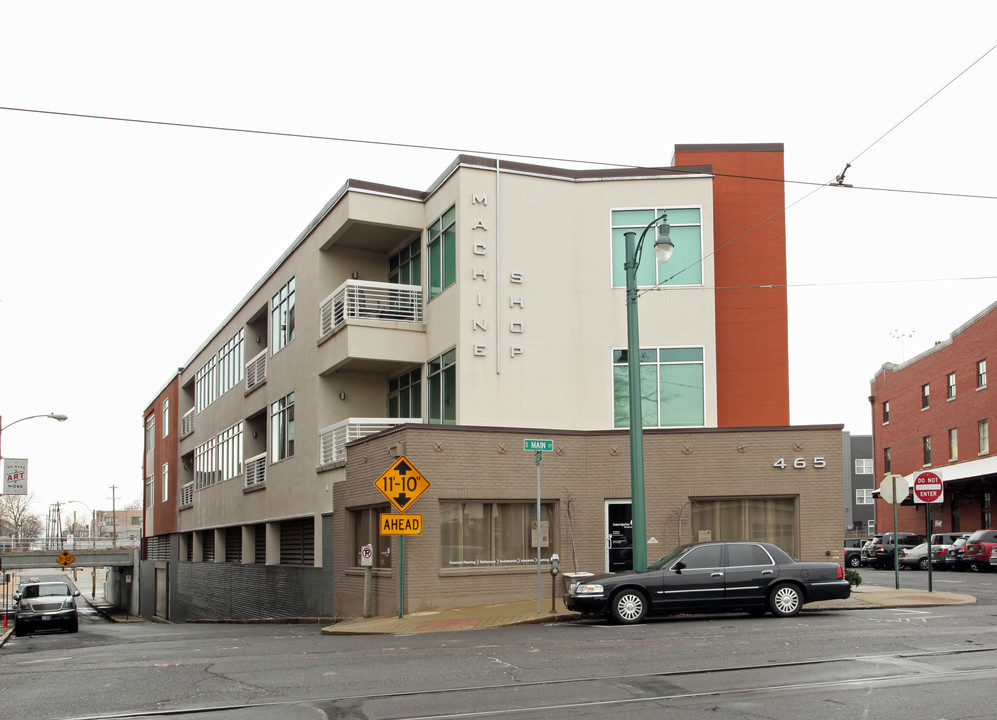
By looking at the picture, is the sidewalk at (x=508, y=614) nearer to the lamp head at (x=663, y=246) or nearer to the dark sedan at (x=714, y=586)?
the dark sedan at (x=714, y=586)

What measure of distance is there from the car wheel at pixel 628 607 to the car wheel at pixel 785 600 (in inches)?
89.0

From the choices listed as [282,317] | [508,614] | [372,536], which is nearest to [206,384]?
[282,317]

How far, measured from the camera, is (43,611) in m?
33.7

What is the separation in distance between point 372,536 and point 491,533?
11.3 feet

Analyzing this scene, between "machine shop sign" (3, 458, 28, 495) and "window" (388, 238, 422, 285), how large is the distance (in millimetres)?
15768

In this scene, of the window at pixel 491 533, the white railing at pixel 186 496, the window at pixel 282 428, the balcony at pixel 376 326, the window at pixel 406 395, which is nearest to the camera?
the window at pixel 491 533

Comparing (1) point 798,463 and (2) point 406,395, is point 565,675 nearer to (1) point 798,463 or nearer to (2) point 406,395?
(1) point 798,463

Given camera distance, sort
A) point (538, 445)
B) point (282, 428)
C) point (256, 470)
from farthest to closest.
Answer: point (256, 470), point (282, 428), point (538, 445)

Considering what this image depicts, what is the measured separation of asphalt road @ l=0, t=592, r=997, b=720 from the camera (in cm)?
998

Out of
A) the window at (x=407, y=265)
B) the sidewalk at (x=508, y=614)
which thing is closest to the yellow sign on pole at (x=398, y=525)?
the sidewalk at (x=508, y=614)

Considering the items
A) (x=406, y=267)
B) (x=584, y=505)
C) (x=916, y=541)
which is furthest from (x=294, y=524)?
(x=916, y=541)

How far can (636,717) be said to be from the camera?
941 cm

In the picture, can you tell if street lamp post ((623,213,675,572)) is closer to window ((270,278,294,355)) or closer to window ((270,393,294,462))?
window ((270,393,294,462))

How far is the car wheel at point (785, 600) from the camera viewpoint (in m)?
17.7
